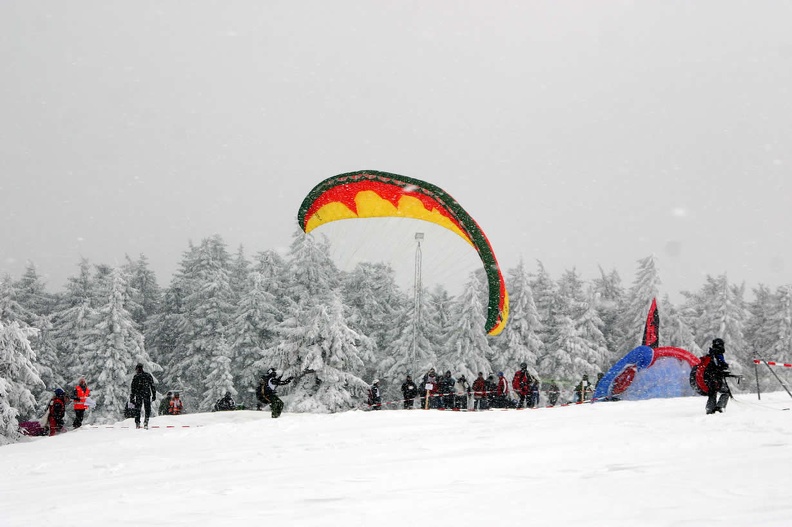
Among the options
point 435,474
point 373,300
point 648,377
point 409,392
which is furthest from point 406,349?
point 435,474

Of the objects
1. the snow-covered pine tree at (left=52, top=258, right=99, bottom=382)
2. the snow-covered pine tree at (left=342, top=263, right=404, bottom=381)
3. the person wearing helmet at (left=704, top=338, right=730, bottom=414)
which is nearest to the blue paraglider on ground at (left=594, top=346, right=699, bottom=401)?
the person wearing helmet at (left=704, top=338, right=730, bottom=414)

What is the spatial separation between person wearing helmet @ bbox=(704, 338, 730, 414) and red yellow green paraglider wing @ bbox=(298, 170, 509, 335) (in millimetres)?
6576

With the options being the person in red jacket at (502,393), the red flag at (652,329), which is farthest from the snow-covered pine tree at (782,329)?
the person in red jacket at (502,393)

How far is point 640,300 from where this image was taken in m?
43.5

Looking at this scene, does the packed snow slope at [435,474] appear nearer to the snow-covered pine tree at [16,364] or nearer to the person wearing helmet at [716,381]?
the person wearing helmet at [716,381]

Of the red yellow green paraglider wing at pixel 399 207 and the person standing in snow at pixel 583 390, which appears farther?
the person standing in snow at pixel 583 390

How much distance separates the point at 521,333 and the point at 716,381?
1152 inches

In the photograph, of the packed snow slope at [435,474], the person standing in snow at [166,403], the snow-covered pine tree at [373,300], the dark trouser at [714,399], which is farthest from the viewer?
the snow-covered pine tree at [373,300]

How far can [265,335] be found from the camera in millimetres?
39938

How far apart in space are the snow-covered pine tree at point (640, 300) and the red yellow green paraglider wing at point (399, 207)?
27928 millimetres

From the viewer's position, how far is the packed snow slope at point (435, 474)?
497 cm

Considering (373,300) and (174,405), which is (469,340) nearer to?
(373,300)

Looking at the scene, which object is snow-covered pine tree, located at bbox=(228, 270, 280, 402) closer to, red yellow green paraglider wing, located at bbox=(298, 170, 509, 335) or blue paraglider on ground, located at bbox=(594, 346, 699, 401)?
red yellow green paraglider wing, located at bbox=(298, 170, 509, 335)

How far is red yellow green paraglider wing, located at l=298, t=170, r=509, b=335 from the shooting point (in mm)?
17422
